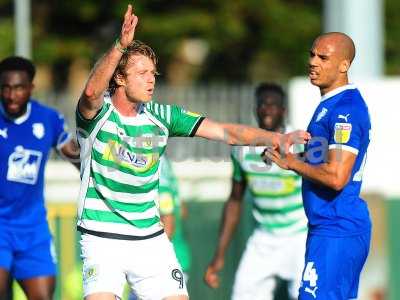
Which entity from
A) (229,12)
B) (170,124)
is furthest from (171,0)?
(170,124)

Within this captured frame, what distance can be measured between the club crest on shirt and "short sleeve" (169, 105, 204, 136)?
2.08 m

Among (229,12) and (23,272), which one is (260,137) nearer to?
(23,272)

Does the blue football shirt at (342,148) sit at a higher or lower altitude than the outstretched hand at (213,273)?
higher

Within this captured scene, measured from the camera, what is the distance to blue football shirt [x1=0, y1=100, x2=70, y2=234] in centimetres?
965

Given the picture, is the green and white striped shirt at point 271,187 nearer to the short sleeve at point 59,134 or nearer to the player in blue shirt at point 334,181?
the short sleeve at point 59,134

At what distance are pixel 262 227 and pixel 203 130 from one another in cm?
257

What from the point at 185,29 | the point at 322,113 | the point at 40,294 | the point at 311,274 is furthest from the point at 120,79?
the point at 185,29

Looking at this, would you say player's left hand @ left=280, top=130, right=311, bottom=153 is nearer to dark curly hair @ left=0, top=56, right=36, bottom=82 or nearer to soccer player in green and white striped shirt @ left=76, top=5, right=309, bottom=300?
soccer player in green and white striped shirt @ left=76, top=5, right=309, bottom=300

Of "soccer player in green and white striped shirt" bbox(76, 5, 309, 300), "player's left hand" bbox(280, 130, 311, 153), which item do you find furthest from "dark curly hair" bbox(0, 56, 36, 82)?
"player's left hand" bbox(280, 130, 311, 153)

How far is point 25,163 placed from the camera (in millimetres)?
9703

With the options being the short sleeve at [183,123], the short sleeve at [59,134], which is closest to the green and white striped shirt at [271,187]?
the short sleeve at [59,134]

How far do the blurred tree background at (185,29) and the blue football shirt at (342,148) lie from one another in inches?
687

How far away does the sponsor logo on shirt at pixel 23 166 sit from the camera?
964 centimetres

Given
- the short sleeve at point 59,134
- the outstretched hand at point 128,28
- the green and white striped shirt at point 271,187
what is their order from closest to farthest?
the outstretched hand at point 128,28, the short sleeve at point 59,134, the green and white striped shirt at point 271,187
